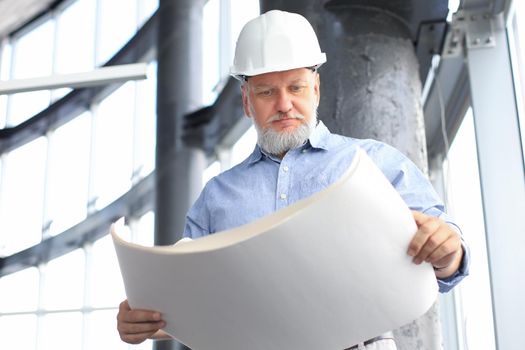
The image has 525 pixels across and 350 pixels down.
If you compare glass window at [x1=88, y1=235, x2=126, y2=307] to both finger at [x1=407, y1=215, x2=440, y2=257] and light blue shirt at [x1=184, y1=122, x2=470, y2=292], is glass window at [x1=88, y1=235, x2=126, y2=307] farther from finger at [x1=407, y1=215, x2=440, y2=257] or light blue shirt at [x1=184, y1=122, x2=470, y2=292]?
finger at [x1=407, y1=215, x2=440, y2=257]

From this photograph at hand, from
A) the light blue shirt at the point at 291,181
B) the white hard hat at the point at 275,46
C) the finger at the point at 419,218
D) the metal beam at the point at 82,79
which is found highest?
the metal beam at the point at 82,79

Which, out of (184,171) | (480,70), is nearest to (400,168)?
(480,70)

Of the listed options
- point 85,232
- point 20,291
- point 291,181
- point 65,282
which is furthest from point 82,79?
point 20,291

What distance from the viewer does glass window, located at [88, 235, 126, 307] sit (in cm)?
845

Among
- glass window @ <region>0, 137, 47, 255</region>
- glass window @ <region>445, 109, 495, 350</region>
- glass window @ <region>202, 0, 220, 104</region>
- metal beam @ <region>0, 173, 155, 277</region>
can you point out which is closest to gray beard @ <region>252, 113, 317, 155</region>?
glass window @ <region>445, 109, 495, 350</region>

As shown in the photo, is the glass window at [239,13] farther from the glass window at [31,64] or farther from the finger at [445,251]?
the finger at [445,251]

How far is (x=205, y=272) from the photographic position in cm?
119

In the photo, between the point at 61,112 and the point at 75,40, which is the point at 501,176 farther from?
the point at 75,40

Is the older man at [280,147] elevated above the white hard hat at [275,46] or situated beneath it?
situated beneath

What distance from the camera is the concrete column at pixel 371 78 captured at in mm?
2770

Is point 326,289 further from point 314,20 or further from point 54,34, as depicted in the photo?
point 54,34

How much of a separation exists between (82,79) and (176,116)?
3.35m

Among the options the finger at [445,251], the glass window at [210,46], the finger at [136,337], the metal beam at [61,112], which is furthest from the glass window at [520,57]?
the metal beam at [61,112]

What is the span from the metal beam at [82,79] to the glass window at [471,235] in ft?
6.31
